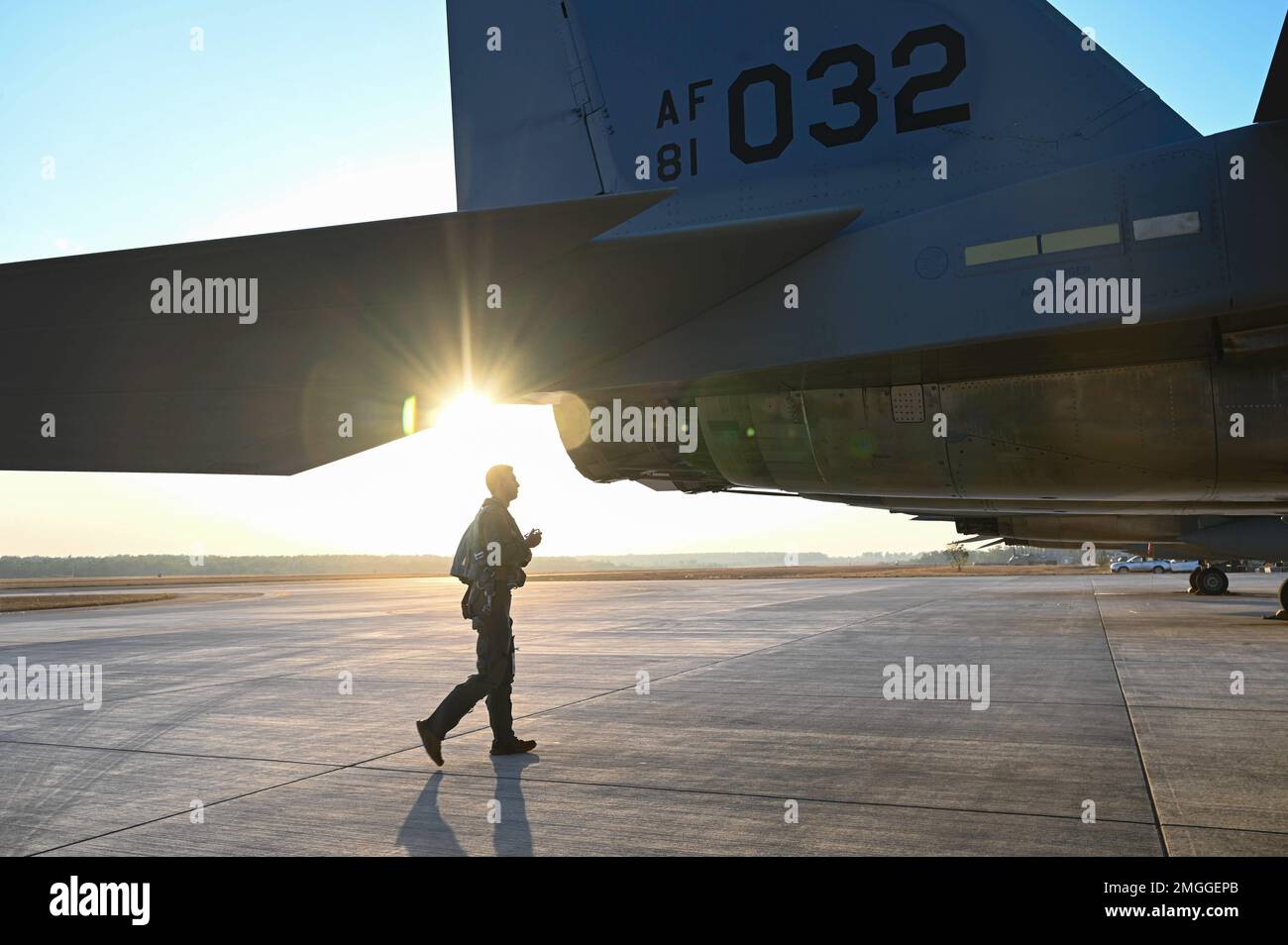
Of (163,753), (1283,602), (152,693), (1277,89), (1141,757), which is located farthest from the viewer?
(1283,602)

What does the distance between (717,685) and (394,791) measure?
4097mm

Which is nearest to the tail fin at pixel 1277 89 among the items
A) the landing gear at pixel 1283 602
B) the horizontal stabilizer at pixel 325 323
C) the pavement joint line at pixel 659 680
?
the horizontal stabilizer at pixel 325 323

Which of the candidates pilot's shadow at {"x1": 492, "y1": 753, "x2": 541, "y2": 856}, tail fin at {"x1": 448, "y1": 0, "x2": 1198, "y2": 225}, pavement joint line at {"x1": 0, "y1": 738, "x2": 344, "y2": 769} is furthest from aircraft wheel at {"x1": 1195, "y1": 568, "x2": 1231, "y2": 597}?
pavement joint line at {"x1": 0, "y1": 738, "x2": 344, "y2": 769}

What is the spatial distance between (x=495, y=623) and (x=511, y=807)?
53.1 inches

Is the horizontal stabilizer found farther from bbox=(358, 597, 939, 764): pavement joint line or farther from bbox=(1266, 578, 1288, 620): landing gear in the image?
bbox=(1266, 578, 1288, 620): landing gear

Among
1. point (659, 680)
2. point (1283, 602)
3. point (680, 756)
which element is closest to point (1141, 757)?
point (680, 756)

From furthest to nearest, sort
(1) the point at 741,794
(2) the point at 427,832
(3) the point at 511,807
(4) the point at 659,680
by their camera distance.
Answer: (4) the point at 659,680, (1) the point at 741,794, (3) the point at 511,807, (2) the point at 427,832

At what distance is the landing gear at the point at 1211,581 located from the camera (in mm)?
23281

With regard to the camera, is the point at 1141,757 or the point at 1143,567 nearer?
the point at 1141,757

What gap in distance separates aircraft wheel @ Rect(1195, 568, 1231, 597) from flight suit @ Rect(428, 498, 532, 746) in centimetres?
→ 2371

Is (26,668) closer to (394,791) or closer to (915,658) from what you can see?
(394,791)

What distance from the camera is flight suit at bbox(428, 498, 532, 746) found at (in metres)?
5.29

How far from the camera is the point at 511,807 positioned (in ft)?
13.8

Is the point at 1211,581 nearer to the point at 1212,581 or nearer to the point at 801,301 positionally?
the point at 1212,581
